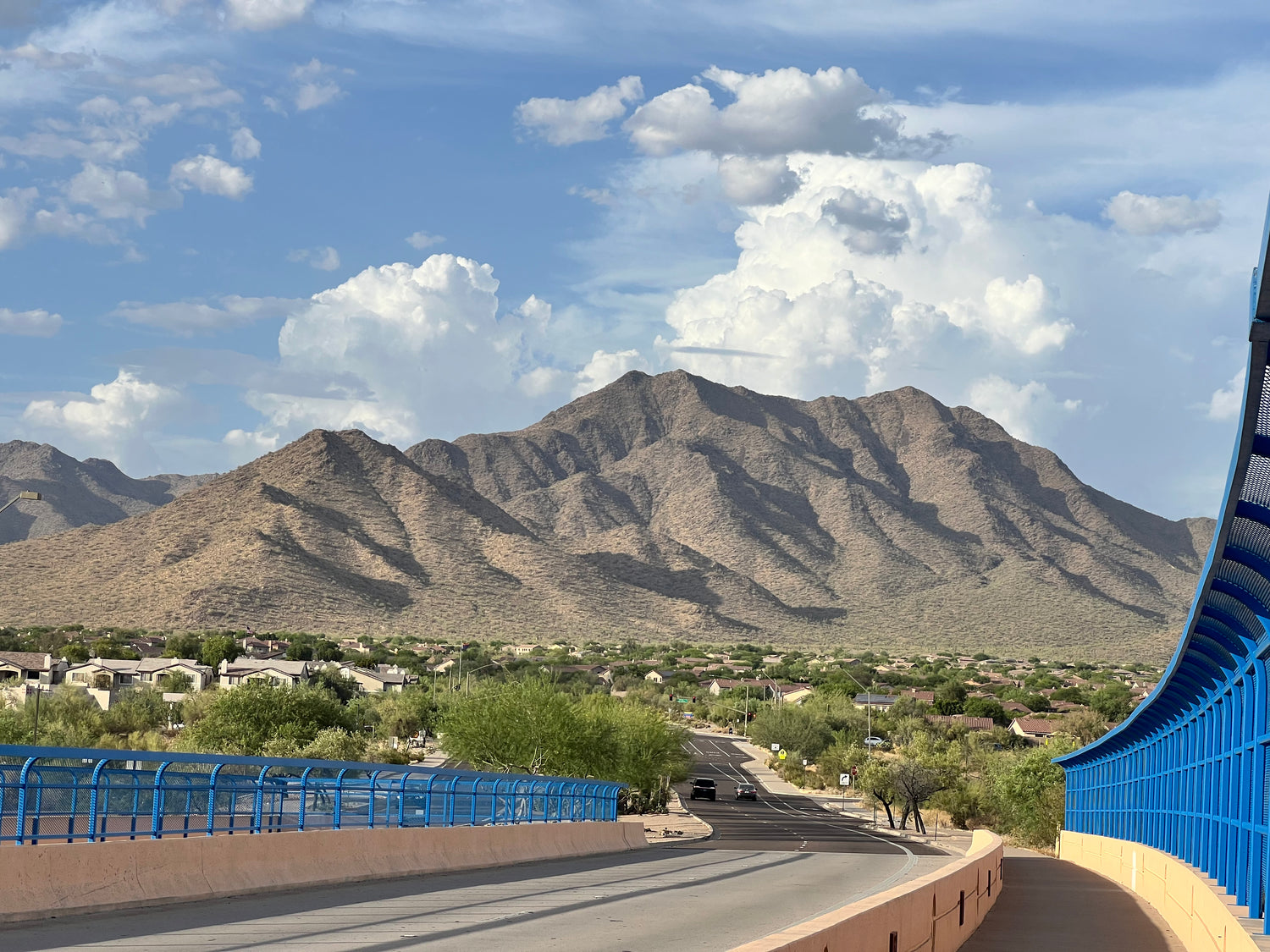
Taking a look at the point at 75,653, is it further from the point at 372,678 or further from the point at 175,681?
the point at 372,678

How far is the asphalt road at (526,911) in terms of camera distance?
1430cm

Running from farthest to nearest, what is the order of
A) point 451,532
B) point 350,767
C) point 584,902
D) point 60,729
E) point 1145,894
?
point 451,532, point 60,729, point 1145,894, point 350,767, point 584,902

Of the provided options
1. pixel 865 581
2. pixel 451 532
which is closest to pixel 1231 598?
pixel 451 532

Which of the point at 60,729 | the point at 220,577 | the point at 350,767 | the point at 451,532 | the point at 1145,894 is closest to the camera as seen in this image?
the point at 350,767

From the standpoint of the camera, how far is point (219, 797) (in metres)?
19.7

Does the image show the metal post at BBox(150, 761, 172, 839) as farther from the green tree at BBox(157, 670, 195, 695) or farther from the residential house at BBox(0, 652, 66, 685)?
the green tree at BBox(157, 670, 195, 695)

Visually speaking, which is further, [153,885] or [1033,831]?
[1033,831]

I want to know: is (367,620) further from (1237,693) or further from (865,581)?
(1237,693)

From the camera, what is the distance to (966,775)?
8844 cm

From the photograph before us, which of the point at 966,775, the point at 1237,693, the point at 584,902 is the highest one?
the point at 1237,693

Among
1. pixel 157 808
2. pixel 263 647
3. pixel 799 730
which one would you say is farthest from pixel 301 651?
pixel 157 808

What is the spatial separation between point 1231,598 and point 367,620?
425 ft

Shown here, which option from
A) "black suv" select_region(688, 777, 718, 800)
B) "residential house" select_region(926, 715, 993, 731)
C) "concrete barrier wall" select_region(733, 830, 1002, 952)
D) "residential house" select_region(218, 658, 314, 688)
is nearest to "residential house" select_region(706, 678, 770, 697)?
"residential house" select_region(926, 715, 993, 731)

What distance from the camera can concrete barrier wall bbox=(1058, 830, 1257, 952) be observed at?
14891mm
